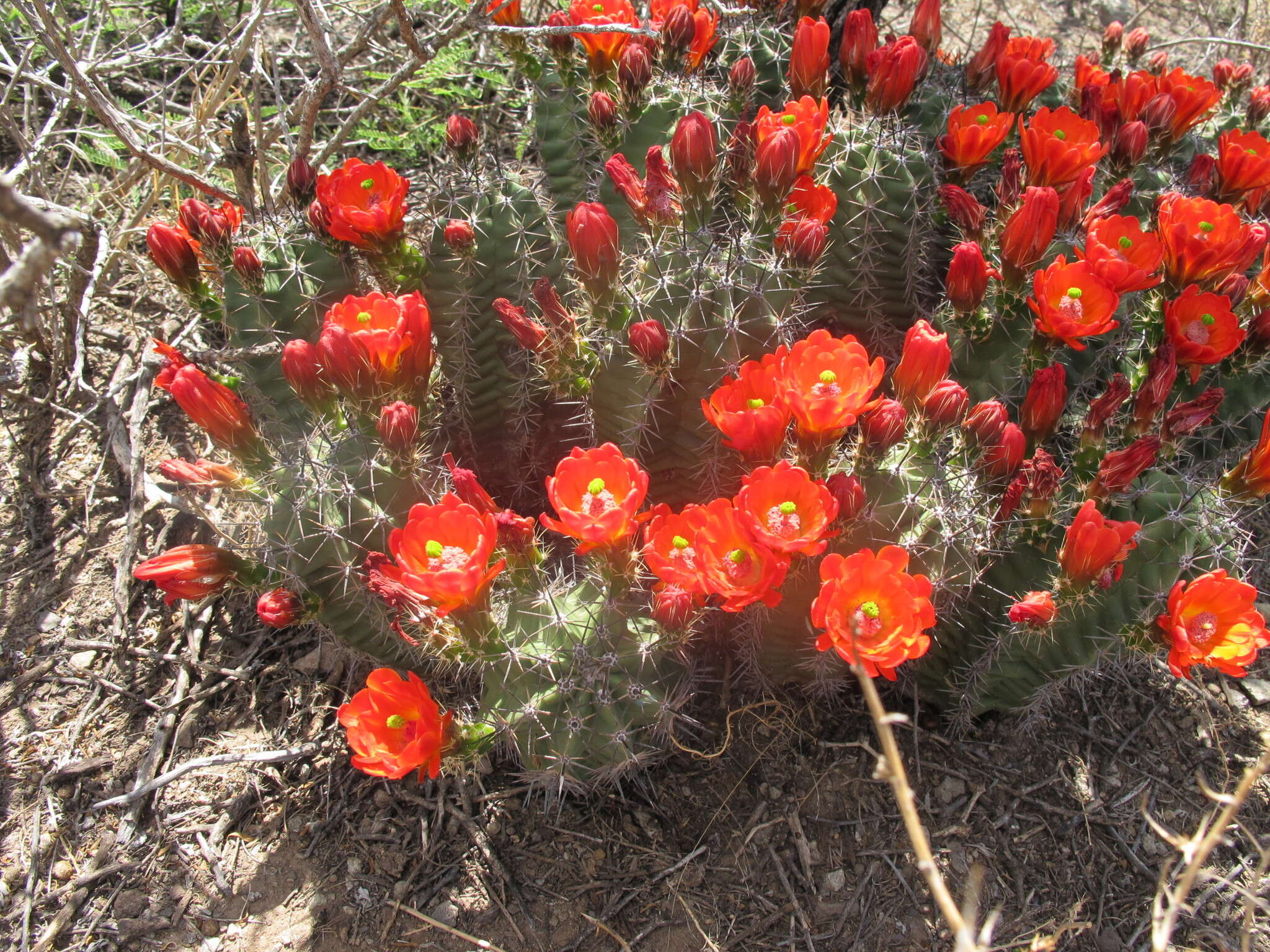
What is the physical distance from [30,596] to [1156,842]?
10.5 feet

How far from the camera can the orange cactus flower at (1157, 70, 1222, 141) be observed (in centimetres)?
272

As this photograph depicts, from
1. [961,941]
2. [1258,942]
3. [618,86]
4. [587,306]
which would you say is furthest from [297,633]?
[1258,942]

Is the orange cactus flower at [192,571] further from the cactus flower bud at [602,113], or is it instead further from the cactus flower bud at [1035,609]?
the cactus flower bud at [1035,609]

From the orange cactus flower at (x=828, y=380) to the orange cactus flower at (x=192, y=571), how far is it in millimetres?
1383

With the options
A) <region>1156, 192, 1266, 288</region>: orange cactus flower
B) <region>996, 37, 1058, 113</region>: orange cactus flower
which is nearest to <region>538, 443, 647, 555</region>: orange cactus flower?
<region>1156, 192, 1266, 288</region>: orange cactus flower

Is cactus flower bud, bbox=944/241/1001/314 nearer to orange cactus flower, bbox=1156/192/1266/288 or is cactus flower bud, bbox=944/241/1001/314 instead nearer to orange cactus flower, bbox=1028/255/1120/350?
orange cactus flower, bbox=1028/255/1120/350

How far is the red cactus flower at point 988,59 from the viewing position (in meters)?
2.84

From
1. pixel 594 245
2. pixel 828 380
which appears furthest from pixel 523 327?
pixel 828 380

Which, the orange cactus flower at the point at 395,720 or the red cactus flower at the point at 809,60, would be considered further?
the red cactus flower at the point at 809,60

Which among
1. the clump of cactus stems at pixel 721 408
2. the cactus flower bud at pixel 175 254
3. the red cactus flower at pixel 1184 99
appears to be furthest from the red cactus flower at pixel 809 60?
the cactus flower bud at pixel 175 254

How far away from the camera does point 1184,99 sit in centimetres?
273

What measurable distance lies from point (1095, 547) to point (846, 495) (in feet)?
1.73

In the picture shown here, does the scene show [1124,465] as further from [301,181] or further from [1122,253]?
[301,181]

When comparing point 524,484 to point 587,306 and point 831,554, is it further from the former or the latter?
point 831,554
